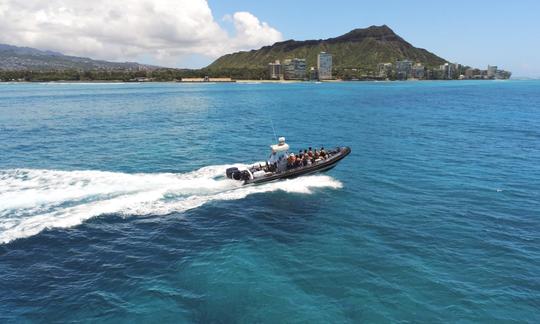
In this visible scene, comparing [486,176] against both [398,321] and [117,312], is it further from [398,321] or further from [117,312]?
[117,312]

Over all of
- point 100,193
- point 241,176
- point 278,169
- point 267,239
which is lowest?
point 267,239

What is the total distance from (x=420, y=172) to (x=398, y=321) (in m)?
20.4

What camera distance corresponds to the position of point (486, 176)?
99.5 feet

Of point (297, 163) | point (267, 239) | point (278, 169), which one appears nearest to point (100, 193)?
point (278, 169)

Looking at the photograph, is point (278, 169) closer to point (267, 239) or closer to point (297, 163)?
point (297, 163)

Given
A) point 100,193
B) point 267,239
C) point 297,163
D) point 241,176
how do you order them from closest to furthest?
point 267,239
point 100,193
point 241,176
point 297,163

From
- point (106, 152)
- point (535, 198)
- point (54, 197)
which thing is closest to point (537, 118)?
point (535, 198)

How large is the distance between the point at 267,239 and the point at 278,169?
8.80 m

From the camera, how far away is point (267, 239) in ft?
63.0

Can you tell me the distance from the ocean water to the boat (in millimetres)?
614

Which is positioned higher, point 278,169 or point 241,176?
point 278,169

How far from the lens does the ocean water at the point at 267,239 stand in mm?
13938

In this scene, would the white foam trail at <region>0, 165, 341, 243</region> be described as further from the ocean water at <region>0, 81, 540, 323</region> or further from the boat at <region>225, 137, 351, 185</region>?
the boat at <region>225, 137, 351, 185</region>

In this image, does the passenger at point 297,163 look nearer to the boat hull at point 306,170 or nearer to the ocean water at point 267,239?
the boat hull at point 306,170
